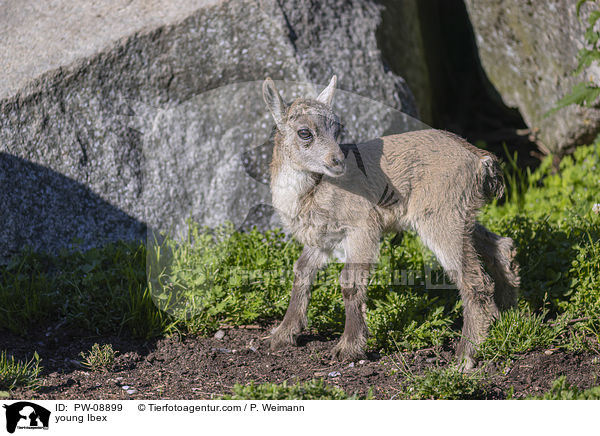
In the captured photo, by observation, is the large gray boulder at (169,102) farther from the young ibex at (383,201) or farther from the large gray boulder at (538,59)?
the large gray boulder at (538,59)

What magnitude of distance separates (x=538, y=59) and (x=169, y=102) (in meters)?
4.12

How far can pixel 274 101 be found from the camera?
462cm

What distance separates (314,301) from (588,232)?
2.36m

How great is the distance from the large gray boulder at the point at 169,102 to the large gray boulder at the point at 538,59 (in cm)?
193

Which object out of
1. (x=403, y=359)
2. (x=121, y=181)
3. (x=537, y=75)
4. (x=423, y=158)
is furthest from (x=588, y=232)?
(x=121, y=181)

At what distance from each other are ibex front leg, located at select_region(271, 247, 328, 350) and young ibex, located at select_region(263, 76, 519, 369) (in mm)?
232

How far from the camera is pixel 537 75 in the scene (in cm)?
741

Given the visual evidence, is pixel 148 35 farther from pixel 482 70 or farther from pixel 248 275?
pixel 482 70

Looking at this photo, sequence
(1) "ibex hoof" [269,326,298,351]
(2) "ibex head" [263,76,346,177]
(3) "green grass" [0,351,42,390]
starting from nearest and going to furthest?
(3) "green grass" [0,351,42,390]
(2) "ibex head" [263,76,346,177]
(1) "ibex hoof" [269,326,298,351]

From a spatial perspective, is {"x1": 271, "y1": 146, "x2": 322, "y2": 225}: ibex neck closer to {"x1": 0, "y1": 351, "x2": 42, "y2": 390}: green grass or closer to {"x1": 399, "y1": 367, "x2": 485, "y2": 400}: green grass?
{"x1": 399, "y1": 367, "x2": 485, "y2": 400}: green grass

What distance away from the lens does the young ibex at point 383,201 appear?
183 inches

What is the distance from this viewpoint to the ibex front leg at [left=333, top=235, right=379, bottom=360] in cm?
470
